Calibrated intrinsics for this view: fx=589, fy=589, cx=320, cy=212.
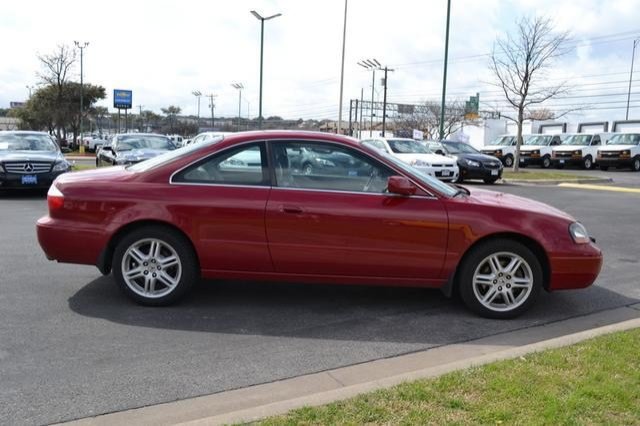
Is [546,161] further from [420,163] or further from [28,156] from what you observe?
[28,156]

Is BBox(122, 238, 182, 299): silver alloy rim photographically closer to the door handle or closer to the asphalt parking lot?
the asphalt parking lot

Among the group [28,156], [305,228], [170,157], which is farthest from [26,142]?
[305,228]

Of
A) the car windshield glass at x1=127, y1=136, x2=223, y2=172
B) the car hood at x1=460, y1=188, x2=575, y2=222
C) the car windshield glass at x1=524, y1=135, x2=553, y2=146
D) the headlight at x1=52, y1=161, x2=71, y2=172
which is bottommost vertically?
the headlight at x1=52, y1=161, x2=71, y2=172

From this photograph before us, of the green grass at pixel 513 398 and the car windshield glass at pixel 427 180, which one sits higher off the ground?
the car windshield glass at pixel 427 180

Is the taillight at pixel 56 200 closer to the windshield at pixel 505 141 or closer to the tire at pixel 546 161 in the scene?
the tire at pixel 546 161

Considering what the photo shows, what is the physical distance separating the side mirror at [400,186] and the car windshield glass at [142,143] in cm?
1251

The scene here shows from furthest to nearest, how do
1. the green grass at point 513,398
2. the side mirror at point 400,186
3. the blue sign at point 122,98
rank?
the blue sign at point 122,98, the side mirror at point 400,186, the green grass at point 513,398

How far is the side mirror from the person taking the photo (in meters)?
4.88

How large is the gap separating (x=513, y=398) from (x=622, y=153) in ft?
96.2

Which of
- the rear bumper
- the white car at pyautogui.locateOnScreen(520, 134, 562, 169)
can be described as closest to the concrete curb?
the rear bumper

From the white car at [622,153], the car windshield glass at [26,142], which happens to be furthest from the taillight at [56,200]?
the white car at [622,153]

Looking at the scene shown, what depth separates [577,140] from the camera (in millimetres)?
32000

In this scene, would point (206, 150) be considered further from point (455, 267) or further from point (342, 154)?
point (455, 267)

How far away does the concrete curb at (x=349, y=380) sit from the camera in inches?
127
